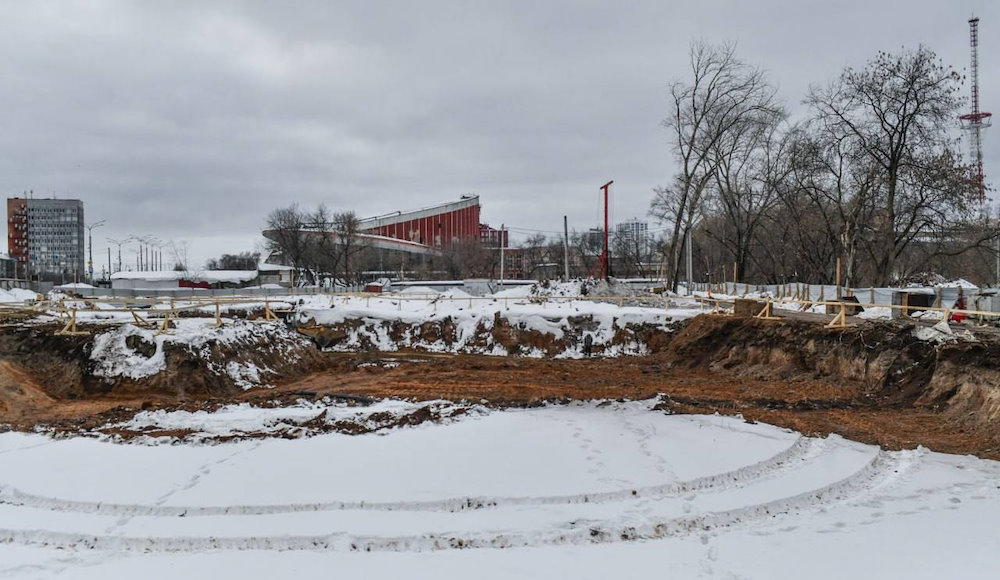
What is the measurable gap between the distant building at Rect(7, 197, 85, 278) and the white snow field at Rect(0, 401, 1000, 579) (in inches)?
4724

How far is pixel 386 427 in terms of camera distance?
31.4 ft

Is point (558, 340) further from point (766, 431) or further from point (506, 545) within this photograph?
point (506, 545)

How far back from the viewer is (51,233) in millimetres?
110625

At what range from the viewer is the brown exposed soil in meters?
10.3

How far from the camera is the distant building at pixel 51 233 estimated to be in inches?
4166

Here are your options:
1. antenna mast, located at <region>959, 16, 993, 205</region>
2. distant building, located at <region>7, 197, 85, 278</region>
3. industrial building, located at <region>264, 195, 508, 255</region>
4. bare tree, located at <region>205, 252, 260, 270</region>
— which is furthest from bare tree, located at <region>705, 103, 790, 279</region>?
distant building, located at <region>7, 197, 85, 278</region>

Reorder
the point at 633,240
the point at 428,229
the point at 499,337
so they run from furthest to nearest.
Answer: the point at 428,229, the point at 633,240, the point at 499,337

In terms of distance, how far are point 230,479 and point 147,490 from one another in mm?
878

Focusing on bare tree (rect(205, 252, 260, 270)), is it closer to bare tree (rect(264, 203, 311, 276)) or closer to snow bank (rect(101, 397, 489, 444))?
bare tree (rect(264, 203, 311, 276))

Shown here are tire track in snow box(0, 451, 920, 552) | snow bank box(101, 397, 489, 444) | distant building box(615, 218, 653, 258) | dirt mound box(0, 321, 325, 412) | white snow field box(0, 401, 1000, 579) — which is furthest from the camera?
distant building box(615, 218, 653, 258)

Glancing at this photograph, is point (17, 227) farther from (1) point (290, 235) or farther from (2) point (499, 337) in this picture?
(2) point (499, 337)

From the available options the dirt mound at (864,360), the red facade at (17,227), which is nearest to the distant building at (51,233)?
the red facade at (17,227)

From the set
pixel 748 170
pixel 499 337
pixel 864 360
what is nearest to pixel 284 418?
pixel 864 360

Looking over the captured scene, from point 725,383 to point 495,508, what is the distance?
10633mm
